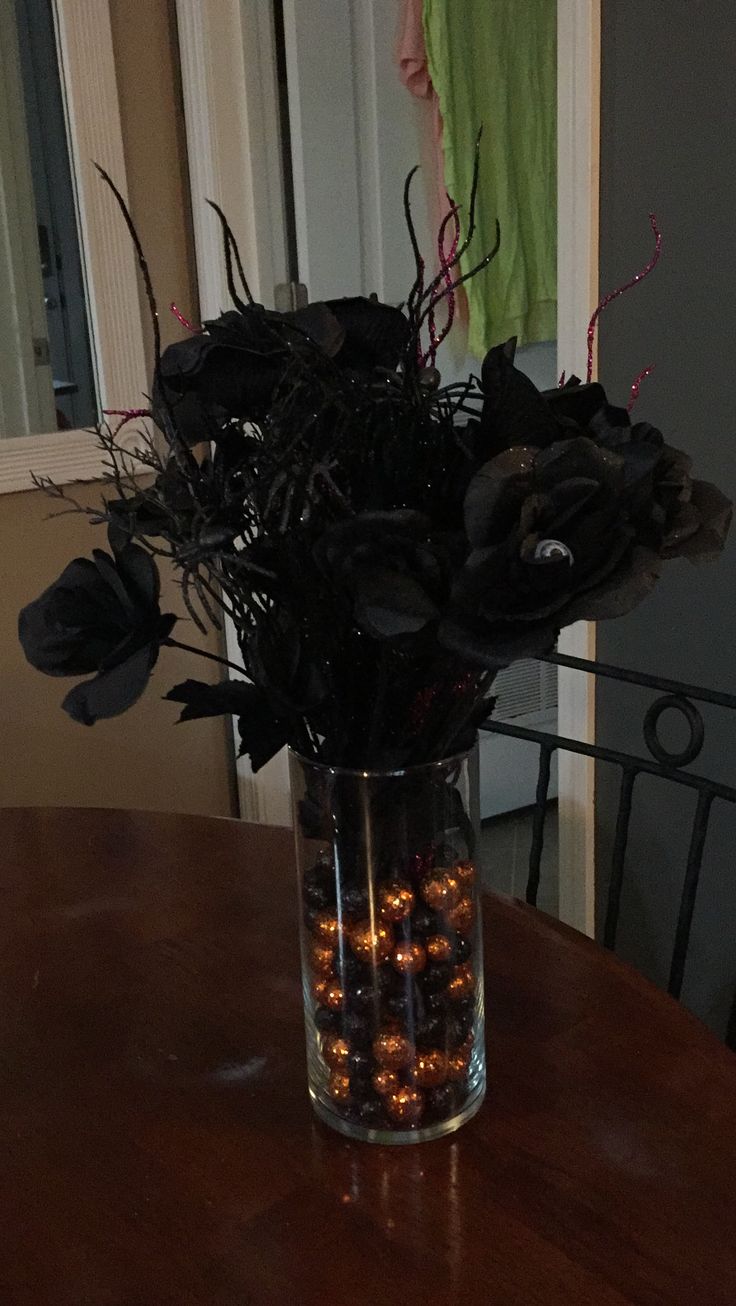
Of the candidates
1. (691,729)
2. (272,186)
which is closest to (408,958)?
(691,729)

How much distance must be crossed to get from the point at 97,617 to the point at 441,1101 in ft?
1.13

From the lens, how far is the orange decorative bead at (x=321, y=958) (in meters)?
0.70

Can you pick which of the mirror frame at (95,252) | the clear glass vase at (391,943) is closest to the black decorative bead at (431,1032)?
the clear glass vase at (391,943)

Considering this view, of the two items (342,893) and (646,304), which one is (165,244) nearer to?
(646,304)

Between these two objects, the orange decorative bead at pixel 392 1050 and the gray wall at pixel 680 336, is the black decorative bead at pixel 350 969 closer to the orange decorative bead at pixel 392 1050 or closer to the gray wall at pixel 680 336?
the orange decorative bead at pixel 392 1050

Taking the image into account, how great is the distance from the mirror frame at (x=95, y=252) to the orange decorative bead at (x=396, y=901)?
132cm

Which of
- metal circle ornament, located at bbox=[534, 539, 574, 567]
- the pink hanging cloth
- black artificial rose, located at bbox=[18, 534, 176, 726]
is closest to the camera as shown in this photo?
metal circle ornament, located at bbox=[534, 539, 574, 567]

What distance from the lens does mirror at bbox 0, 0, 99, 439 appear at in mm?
1853

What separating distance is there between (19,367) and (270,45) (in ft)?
2.44

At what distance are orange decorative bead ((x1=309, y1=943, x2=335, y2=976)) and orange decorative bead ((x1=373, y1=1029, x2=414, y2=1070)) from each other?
0.16ft

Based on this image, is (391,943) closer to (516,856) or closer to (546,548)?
(546,548)

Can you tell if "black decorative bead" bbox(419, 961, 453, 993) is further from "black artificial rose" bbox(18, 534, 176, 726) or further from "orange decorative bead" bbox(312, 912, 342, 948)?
"black artificial rose" bbox(18, 534, 176, 726)

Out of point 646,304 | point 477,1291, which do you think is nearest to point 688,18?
point 646,304

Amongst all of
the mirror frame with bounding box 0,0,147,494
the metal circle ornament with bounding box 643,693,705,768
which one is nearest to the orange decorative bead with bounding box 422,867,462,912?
the metal circle ornament with bounding box 643,693,705,768
